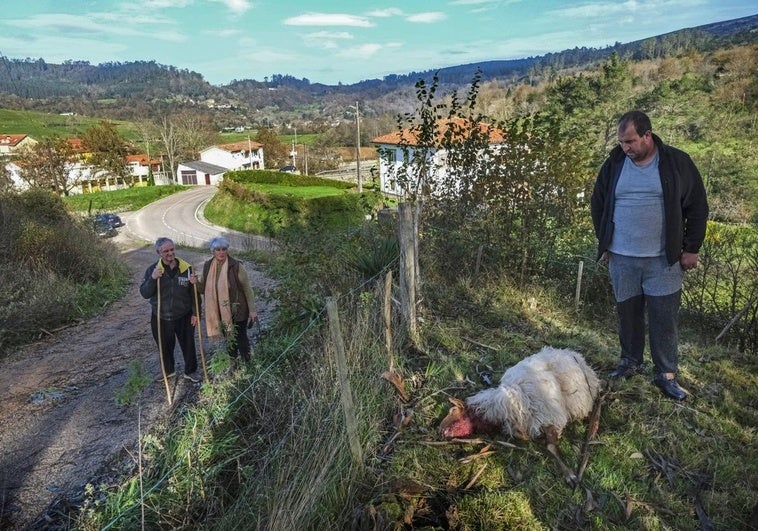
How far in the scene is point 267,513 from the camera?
7.82 ft

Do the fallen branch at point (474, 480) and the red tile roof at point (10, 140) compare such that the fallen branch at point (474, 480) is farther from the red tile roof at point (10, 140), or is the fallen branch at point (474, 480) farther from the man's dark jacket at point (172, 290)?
the red tile roof at point (10, 140)

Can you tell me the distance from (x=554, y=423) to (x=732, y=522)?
0.92 meters

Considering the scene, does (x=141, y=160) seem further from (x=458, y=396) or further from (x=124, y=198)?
(x=458, y=396)

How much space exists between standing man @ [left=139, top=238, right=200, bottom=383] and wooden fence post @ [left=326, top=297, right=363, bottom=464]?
266cm

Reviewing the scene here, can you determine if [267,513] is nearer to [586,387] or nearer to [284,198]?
[586,387]

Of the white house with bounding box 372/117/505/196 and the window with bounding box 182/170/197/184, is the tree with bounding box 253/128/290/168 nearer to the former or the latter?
the window with bounding box 182/170/197/184

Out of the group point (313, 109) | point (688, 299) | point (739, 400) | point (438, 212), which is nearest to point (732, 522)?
point (739, 400)

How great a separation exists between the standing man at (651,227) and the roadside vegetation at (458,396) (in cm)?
50

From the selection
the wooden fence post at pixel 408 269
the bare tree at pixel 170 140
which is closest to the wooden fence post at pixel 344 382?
the wooden fence post at pixel 408 269

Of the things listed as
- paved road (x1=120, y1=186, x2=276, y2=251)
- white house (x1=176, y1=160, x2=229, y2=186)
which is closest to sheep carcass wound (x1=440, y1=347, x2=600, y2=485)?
paved road (x1=120, y1=186, x2=276, y2=251)

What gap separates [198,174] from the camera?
208ft

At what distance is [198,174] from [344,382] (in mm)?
66445

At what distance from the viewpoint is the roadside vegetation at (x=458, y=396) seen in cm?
253

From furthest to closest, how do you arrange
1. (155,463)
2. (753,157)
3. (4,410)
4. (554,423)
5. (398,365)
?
(753,157)
(4,410)
(398,365)
(155,463)
(554,423)
